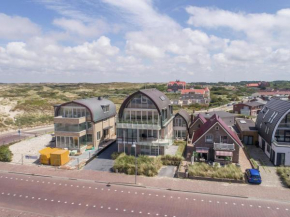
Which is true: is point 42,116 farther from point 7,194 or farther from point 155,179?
point 155,179

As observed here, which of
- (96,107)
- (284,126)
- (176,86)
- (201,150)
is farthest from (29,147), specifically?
(176,86)

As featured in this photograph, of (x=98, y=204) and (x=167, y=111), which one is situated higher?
(x=167, y=111)

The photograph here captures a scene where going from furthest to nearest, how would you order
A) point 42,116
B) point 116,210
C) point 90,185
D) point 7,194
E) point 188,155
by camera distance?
1. point 42,116
2. point 188,155
3. point 90,185
4. point 7,194
5. point 116,210

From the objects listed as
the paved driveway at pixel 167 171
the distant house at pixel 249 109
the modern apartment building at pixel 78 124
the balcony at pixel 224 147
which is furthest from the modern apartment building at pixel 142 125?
the distant house at pixel 249 109

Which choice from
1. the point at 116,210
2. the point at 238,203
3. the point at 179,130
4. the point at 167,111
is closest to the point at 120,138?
the point at 167,111

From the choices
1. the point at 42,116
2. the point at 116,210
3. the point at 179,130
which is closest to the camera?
the point at 116,210

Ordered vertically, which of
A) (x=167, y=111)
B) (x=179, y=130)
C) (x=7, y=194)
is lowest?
(x=7, y=194)

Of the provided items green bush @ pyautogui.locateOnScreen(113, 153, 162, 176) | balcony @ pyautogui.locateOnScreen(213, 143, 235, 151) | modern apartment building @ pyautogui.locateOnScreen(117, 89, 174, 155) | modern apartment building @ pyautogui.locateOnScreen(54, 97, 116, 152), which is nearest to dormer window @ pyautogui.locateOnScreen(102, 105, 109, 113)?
modern apartment building @ pyautogui.locateOnScreen(54, 97, 116, 152)

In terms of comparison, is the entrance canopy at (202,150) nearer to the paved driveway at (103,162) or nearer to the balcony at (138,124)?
the balcony at (138,124)
